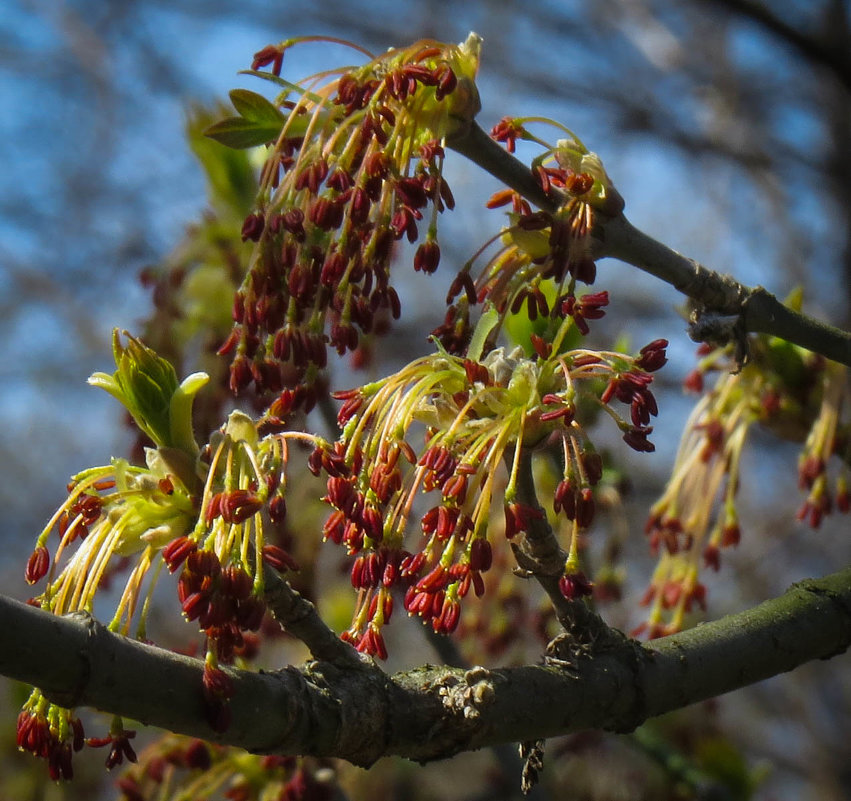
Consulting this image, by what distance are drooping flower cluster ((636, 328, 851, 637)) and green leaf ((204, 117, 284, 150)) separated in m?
1.09

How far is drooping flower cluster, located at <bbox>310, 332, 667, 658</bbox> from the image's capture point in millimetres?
1428

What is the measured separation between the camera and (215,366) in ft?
9.17

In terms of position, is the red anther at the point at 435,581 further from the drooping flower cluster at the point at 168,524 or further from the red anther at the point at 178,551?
the red anther at the point at 178,551

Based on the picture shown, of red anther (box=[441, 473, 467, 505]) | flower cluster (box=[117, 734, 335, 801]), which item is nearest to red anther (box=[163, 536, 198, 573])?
red anther (box=[441, 473, 467, 505])

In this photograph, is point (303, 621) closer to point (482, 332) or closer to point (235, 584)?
point (235, 584)

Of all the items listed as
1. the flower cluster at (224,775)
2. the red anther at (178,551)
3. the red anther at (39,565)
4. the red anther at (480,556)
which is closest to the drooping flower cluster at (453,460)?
the red anther at (480,556)

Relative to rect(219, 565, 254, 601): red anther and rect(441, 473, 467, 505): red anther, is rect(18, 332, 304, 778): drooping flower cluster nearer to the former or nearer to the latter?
rect(219, 565, 254, 601): red anther

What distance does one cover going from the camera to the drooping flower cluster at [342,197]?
1.59 m

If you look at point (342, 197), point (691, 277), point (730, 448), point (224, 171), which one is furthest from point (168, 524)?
point (224, 171)

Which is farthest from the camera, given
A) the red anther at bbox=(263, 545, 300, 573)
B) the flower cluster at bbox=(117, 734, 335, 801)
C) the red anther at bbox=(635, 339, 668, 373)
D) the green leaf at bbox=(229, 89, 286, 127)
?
the flower cluster at bbox=(117, 734, 335, 801)

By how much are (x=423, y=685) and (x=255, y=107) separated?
0.94m

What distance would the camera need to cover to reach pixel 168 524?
1.44 m

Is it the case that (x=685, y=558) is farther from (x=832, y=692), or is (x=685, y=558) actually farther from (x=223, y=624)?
(x=832, y=692)

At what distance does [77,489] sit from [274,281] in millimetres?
451
